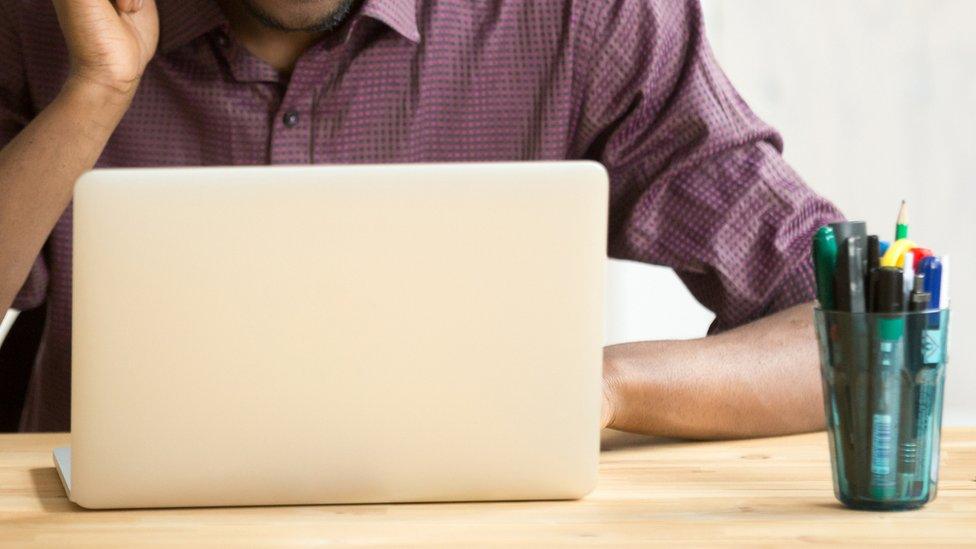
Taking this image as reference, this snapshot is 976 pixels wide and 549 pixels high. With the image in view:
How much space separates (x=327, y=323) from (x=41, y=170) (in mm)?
756

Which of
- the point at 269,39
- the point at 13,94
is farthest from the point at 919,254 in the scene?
the point at 13,94

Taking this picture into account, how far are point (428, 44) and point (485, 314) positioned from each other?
827 mm

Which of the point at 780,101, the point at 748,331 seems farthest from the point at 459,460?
the point at 780,101

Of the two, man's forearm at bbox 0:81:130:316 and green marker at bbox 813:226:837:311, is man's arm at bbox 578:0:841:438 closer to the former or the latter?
green marker at bbox 813:226:837:311

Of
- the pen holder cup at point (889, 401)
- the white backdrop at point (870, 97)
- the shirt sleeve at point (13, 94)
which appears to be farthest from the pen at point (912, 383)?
the white backdrop at point (870, 97)

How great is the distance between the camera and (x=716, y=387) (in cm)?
114

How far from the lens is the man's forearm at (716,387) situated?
111 cm

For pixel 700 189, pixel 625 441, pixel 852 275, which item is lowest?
pixel 625 441

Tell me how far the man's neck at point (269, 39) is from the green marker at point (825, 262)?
89 centimetres

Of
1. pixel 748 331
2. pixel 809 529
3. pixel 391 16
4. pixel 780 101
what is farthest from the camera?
pixel 780 101

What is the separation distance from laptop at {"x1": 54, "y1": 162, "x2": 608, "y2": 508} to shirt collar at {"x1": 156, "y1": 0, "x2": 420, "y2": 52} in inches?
30.0

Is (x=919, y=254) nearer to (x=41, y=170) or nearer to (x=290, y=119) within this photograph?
(x=290, y=119)

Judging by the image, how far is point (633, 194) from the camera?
153 centimetres

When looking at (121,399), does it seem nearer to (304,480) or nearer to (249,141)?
(304,480)
